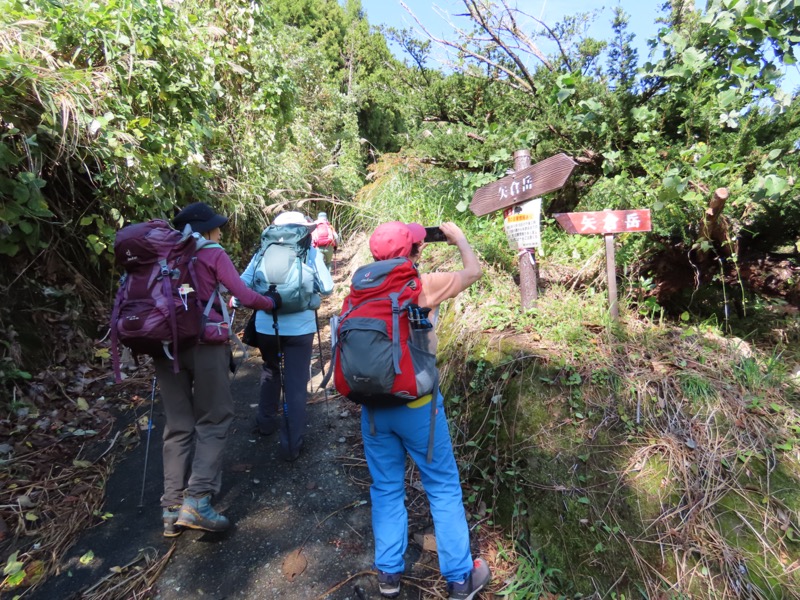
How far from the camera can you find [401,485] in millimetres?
2232

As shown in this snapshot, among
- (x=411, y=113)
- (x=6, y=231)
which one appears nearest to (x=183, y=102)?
(x=6, y=231)

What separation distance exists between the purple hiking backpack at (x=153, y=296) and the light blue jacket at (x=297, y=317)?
78 cm

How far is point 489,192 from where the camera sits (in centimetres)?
374

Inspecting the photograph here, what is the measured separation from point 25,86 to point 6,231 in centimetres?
108

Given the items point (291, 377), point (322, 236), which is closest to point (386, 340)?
point (291, 377)

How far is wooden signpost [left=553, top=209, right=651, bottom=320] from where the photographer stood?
3115mm

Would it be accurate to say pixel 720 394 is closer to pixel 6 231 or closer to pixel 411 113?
pixel 411 113

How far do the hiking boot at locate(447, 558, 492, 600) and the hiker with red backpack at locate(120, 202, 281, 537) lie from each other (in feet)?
4.65

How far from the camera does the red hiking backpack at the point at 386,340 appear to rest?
6.33 feet

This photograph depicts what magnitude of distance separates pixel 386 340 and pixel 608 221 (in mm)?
2205

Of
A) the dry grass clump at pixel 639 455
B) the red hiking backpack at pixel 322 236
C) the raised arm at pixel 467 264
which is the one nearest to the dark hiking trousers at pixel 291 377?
the dry grass clump at pixel 639 455

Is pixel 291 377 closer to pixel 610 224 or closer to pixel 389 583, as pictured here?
pixel 389 583

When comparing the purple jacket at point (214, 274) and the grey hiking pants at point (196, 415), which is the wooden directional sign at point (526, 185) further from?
the grey hiking pants at point (196, 415)

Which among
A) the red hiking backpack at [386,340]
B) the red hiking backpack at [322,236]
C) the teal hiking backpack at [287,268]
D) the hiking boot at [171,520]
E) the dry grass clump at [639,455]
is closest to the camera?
the red hiking backpack at [386,340]
